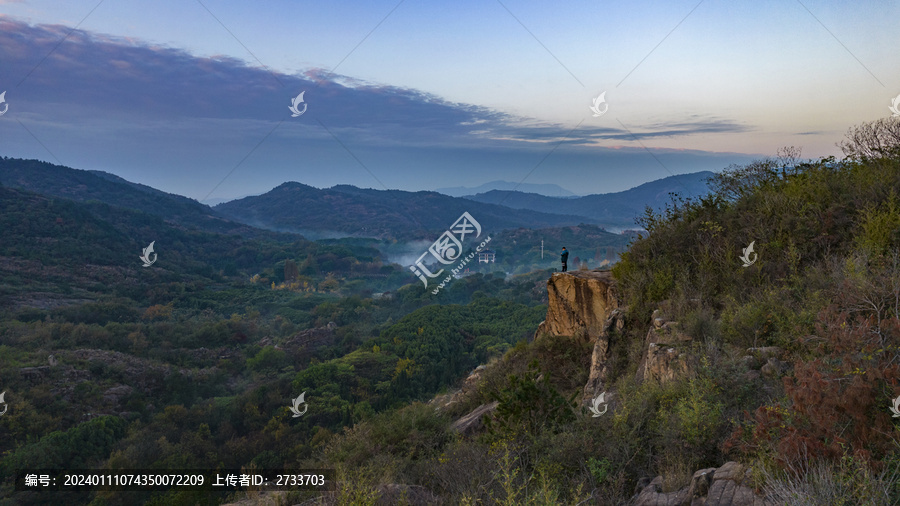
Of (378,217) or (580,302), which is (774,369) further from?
(378,217)

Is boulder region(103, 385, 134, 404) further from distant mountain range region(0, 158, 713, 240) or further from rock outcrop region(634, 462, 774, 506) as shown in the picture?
distant mountain range region(0, 158, 713, 240)

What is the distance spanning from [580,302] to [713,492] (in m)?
8.87

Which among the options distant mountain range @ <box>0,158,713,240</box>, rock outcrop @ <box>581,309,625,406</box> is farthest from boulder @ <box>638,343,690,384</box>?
distant mountain range @ <box>0,158,713,240</box>

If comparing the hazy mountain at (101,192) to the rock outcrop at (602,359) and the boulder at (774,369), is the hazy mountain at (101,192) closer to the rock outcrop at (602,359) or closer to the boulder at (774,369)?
the rock outcrop at (602,359)

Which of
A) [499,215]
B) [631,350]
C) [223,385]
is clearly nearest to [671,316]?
[631,350]

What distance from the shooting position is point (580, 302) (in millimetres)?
12539

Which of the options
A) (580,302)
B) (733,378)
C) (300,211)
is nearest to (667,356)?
(733,378)

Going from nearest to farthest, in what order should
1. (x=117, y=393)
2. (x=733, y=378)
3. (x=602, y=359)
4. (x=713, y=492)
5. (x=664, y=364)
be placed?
1. (x=713, y=492)
2. (x=733, y=378)
3. (x=664, y=364)
4. (x=602, y=359)
5. (x=117, y=393)

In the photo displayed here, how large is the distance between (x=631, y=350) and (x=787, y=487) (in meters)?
5.67

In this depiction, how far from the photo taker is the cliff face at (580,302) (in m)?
11.9

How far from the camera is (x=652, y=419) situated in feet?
18.1

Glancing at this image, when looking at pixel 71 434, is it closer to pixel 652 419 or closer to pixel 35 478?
pixel 35 478

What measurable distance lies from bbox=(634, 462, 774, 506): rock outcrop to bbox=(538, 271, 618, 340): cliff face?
7399mm

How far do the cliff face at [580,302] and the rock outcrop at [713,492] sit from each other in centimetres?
740
